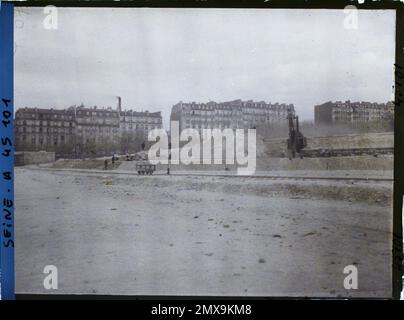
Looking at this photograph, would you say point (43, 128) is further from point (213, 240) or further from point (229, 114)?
point (213, 240)

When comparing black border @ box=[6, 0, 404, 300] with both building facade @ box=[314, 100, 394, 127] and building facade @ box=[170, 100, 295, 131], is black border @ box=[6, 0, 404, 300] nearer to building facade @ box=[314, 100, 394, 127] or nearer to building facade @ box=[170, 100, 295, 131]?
building facade @ box=[314, 100, 394, 127]

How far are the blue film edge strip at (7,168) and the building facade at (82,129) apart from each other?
70 mm

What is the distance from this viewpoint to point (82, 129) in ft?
9.14

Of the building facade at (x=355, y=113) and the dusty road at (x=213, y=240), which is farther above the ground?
the building facade at (x=355, y=113)

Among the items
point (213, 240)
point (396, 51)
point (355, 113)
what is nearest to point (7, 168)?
point (213, 240)

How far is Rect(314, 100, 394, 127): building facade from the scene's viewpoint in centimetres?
275

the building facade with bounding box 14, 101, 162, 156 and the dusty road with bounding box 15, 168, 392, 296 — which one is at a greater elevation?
the building facade with bounding box 14, 101, 162, 156

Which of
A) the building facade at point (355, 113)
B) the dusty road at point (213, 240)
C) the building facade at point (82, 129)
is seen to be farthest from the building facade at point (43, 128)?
the building facade at point (355, 113)

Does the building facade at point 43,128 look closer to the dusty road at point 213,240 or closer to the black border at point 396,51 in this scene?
the dusty road at point 213,240

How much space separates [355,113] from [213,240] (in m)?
1.40

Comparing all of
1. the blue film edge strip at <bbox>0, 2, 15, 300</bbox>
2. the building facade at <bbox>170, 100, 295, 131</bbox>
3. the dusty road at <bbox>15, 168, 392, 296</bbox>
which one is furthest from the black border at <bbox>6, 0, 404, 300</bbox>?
the building facade at <bbox>170, 100, 295, 131</bbox>

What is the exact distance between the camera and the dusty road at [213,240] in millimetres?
2711

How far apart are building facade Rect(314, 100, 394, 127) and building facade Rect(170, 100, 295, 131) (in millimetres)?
230

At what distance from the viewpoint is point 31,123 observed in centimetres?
275
